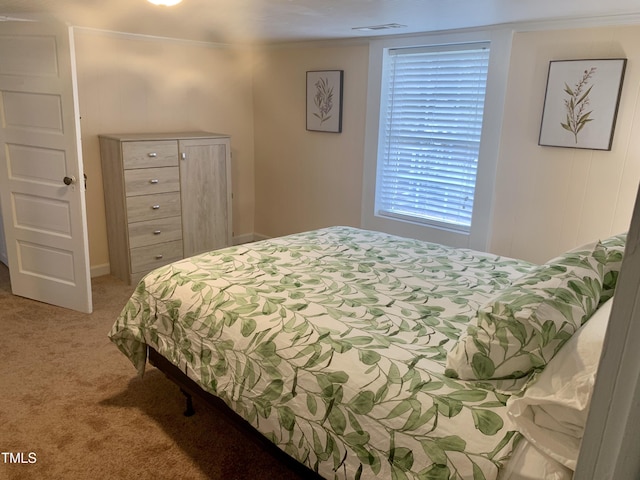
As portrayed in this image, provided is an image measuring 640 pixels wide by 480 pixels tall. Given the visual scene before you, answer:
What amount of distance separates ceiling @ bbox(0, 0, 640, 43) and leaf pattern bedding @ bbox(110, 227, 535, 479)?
51.7 inches

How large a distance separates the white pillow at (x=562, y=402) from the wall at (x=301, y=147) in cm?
304

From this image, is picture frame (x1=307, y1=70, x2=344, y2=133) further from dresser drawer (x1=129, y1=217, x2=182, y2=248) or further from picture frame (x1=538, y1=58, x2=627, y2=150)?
picture frame (x1=538, y1=58, x2=627, y2=150)

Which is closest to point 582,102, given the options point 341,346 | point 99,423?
point 341,346

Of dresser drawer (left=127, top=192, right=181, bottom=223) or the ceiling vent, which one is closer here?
the ceiling vent

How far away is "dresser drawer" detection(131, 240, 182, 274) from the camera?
3902mm

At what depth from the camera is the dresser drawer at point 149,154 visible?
368cm

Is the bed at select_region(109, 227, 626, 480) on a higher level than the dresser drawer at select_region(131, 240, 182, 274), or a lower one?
higher

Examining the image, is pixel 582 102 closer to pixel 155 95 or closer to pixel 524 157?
pixel 524 157

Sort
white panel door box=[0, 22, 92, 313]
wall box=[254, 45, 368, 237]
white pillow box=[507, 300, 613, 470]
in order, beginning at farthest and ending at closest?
wall box=[254, 45, 368, 237] → white panel door box=[0, 22, 92, 313] → white pillow box=[507, 300, 613, 470]

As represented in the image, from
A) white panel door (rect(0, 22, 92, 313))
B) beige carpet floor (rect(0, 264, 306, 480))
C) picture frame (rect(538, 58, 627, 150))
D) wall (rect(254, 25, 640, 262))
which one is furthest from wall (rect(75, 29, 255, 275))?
picture frame (rect(538, 58, 627, 150))

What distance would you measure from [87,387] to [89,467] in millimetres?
645

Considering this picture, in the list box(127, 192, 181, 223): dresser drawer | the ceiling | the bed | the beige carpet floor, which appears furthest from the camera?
box(127, 192, 181, 223): dresser drawer

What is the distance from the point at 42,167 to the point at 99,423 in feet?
6.07

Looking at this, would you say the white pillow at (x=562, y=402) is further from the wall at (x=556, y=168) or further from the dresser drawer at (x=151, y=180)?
the dresser drawer at (x=151, y=180)
